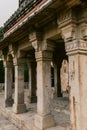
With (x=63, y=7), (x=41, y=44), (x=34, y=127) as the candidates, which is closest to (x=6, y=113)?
(x=34, y=127)

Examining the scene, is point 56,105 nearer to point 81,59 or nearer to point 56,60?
point 56,60

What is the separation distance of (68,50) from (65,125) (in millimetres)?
2853

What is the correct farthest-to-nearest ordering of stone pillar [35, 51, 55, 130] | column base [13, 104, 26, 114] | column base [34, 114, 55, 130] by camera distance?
column base [13, 104, 26, 114] < stone pillar [35, 51, 55, 130] < column base [34, 114, 55, 130]

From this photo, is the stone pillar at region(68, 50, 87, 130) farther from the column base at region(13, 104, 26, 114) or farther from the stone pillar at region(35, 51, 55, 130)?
the column base at region(13, 104, 26, 114)

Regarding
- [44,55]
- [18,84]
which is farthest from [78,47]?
[18,84]

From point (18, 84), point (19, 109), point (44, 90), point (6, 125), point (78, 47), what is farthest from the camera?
point (18, 84)

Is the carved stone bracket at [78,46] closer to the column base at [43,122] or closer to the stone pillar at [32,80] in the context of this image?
the column base at [43,122]

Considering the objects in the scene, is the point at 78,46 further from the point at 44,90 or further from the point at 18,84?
the point at 18,84

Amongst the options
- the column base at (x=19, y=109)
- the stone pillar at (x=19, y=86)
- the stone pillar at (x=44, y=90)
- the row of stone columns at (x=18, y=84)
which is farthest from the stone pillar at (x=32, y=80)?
the stone pillar at (x=44, y=90)

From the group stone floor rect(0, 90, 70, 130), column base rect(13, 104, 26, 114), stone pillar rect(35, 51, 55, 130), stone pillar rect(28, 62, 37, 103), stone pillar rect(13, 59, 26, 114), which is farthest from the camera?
stone pillar rect(28, 62, 37, 103)

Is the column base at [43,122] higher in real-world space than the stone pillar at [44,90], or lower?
lower

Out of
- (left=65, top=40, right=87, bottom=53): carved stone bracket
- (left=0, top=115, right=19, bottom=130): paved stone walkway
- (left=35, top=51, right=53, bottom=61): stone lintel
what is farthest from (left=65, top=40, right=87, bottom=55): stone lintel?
(left=0, top=115, right=19, bottom=130): paved stone walkway

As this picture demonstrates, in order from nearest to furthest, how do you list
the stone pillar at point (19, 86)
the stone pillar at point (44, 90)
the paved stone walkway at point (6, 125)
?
the stone pillar at point (44, 90) < the paved stone walkway at point (6, 125) < the stone pillar at point (19, 86)

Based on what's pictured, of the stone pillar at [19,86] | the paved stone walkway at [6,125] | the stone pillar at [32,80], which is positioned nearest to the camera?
the paved stone walkway at [6,125]
